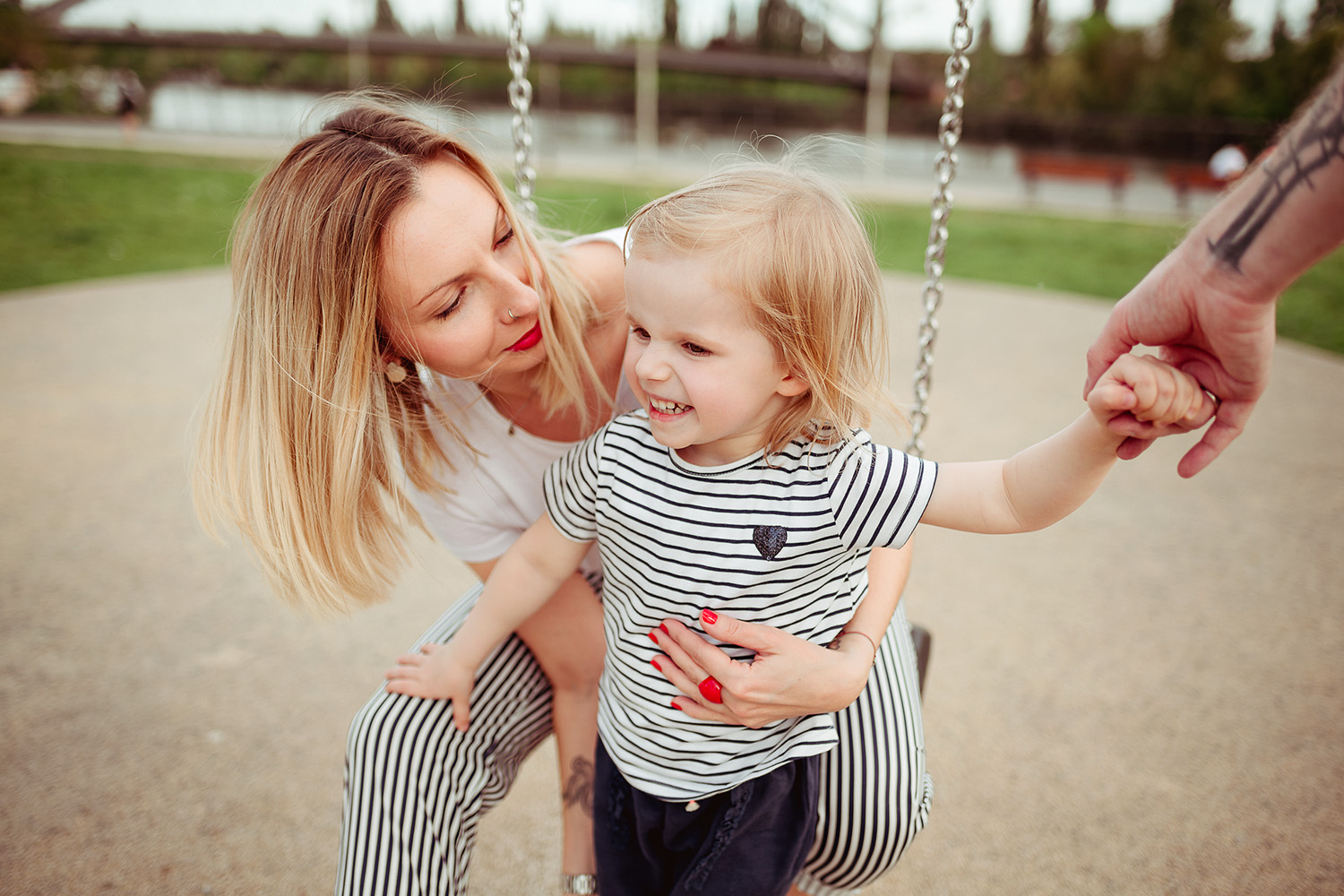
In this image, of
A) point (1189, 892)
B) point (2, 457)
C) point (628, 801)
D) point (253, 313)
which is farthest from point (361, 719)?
point (2, 457)

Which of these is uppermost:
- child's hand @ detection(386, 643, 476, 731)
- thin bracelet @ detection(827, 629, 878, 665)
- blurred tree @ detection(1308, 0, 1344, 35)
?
blurred tree @ detection(1308, 0, 1344, 35)

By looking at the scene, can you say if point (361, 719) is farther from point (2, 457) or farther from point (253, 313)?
point (2, 457)

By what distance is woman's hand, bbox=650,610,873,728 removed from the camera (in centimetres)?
126

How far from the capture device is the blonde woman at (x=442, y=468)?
1420 millimetres

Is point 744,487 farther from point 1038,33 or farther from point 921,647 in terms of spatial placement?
point 1038,33

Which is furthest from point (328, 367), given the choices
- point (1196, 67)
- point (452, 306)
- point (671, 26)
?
point (671, 26)

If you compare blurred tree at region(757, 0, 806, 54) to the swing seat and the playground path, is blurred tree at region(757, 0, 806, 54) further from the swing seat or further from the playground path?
the swing seat

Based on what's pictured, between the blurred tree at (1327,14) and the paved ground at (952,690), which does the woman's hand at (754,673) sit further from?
the blurred tree at (1327,14)

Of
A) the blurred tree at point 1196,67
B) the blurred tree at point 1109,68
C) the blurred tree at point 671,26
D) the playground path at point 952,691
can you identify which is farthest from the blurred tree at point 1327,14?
the blurred tree at point 671,26

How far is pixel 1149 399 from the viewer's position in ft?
3.17

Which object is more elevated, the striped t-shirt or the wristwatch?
the striped t-shirt

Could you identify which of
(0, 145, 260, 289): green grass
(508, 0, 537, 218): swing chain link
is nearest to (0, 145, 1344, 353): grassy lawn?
(0, 145, 260, 289): green grass

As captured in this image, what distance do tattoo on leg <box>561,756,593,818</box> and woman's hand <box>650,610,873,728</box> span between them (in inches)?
19.3

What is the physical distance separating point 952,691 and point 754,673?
4.73 feet
